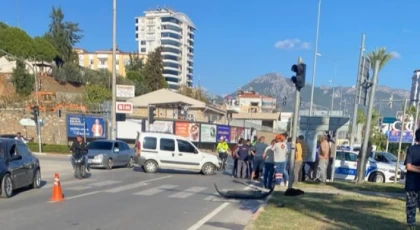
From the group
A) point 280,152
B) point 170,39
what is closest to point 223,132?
point 280,152

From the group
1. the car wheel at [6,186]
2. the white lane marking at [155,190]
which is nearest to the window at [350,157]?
the white lane marking at [155,190]

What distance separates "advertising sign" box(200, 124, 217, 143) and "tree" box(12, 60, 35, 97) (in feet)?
98.5

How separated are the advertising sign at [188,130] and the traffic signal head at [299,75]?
115ft

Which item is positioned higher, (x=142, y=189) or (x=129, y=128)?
(x=142, y=189)

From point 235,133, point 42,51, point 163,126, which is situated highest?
point 42,51

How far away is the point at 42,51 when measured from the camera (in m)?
74.3

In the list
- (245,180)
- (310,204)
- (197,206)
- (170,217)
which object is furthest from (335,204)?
(245,180)

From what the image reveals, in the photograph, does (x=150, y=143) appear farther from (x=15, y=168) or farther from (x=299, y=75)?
(x=299, y=75)

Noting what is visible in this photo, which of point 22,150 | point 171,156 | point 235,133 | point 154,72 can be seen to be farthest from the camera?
point 154,72

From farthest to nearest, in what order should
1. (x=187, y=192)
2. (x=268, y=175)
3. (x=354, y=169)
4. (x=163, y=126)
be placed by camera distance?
(x=163, y=126), (x=354, y=169), (x=268, y=175), (x=187, y=192)

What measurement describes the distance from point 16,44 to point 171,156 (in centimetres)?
5919

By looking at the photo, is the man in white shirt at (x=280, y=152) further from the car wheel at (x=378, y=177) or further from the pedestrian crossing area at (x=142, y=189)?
the car wheel at (x=378, y=177)

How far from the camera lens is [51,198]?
12.1 m

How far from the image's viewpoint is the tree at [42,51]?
241 ft
